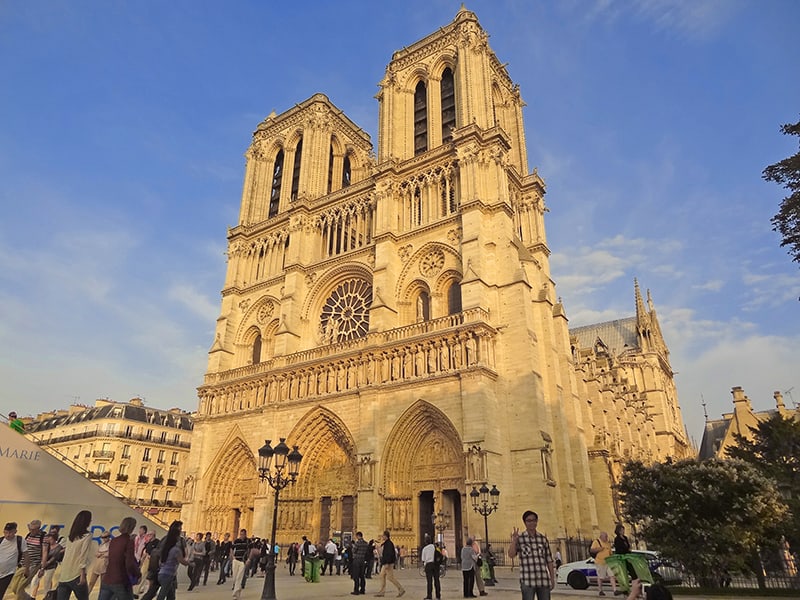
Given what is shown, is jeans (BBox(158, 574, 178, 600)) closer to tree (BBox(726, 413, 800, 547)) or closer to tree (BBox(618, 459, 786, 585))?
tree (BBox(618, 459, 786, 585))

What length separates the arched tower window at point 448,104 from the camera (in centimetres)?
2789

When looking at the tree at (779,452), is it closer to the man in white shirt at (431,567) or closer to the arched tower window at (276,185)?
the man in white shirt at (431,567)

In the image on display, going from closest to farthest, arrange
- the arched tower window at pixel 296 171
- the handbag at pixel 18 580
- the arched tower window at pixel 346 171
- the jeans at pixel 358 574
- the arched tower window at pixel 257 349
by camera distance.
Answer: the handbag at pixel 18 580
the jeans at pixel 358 574
the arched tower window at pixel 257 349
the arched tower window at pixel 296 171
the arched tower window at pixel 346 171

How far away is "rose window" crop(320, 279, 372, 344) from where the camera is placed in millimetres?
26531

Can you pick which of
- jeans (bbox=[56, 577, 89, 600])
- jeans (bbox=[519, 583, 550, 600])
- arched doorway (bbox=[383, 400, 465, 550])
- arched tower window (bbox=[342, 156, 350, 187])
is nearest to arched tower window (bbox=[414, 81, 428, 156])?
arched tower window (bbox=[342, 156, 350, 187])

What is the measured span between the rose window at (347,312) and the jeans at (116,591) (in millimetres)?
20825

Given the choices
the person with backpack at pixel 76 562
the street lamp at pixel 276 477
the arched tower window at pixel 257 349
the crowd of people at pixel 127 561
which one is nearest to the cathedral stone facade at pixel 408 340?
the arched tower window at pixel 257 349

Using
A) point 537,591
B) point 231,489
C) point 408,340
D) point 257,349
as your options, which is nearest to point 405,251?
point 408,340

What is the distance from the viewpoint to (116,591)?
5.23 meters

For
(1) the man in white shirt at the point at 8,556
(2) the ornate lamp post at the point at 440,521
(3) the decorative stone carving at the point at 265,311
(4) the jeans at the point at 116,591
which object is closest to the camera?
(4) the jeans at the point at 116,591

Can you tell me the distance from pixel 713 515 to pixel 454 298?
14498 mm

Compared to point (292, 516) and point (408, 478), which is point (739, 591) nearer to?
point (408, 478)

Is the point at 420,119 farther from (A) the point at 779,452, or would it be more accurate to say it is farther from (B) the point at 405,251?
(A) the point at 779,452

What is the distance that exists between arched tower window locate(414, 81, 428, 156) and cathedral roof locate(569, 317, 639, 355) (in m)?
30.5
